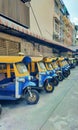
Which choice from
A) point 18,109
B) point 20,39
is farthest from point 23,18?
point 18,109

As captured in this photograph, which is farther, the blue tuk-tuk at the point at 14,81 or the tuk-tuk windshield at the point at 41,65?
the tuk-tuk windshield at the point at 41,65

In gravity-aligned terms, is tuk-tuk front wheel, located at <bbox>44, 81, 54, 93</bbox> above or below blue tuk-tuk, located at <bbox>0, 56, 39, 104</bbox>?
below

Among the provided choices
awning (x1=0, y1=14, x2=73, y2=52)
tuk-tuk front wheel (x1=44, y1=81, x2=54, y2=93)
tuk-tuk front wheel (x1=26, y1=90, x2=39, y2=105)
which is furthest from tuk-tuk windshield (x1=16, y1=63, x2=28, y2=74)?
tuk-tuk front wheel (x1=44, y1=81, x2=54, y2=93)

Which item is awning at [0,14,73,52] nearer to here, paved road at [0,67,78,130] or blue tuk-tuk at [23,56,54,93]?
blue tuk-tuk at [23,56,54,93]

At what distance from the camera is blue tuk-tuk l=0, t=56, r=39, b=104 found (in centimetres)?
757

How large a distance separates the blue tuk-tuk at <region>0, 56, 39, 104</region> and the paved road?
0.33 metres

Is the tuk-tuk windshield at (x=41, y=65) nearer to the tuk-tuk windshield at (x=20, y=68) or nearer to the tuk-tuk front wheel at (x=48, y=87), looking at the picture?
the tuk-tuk front wheel at (x=48, y=87)

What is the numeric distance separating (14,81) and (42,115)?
1.61 meters

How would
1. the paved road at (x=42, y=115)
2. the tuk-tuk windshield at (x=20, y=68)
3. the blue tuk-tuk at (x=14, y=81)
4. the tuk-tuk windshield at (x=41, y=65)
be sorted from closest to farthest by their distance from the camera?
the paved road at (x=42, y=115) < the blue tuk-tuk at (x=14, y=81) < the tuk-tuk windshield at (x=20, y=68) < the tuk-tuk windshield at (x=41, y=65)

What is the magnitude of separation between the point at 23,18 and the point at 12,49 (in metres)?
2.80

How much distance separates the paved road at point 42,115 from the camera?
18.6 feet

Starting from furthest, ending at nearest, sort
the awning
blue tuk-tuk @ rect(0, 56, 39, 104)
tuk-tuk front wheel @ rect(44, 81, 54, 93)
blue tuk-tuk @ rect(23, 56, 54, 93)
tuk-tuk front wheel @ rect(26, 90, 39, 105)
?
tuk-tuk front wheel @ rect(44, 81, 54, 93), blue tuk-tuk @ rect(23, 56, 54, 93), the awning, tuk-tuk front wheel @ rect(26, 90, 39, 105), blue tuk-tuk @ rect(0, 56, 39, 104)

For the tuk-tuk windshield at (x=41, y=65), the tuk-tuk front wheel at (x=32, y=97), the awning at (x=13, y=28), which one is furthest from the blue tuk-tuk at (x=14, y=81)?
the tuk-tuk windshield at (x=41, y=65)

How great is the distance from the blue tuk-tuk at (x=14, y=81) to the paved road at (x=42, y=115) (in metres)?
0.33
